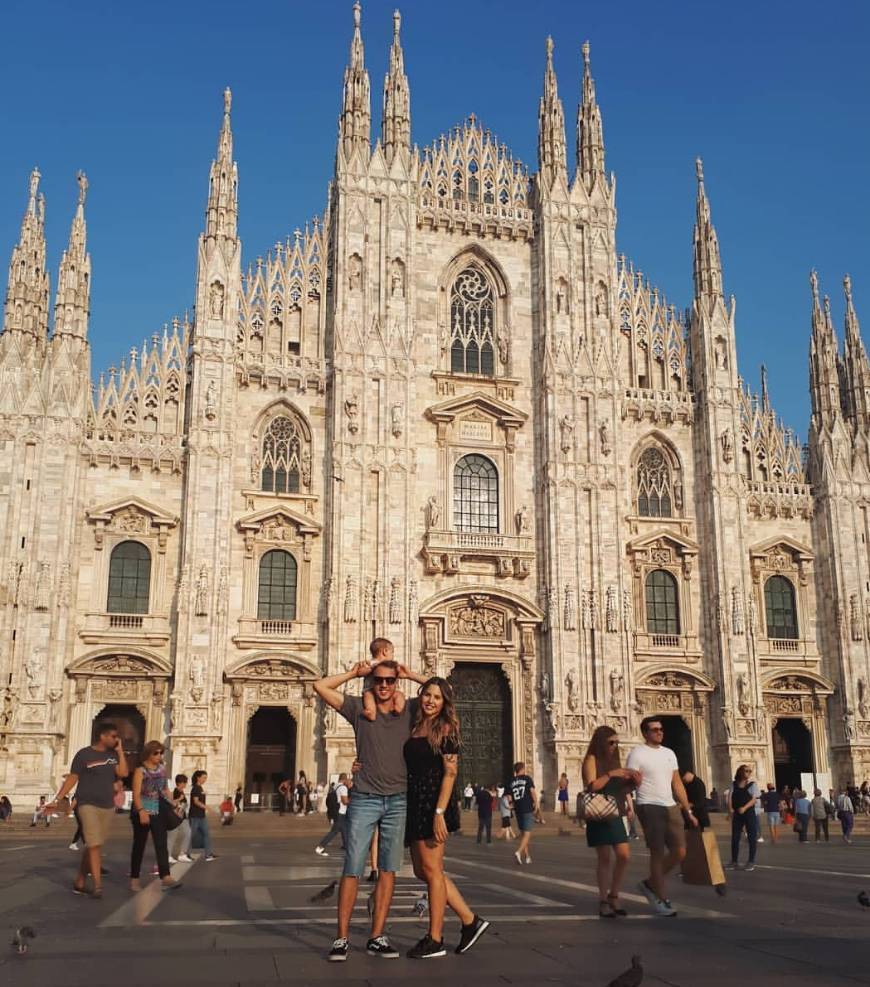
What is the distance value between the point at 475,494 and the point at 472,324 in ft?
19.7

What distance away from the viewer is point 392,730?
7.58 meters

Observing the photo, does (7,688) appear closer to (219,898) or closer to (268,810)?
(268,810)

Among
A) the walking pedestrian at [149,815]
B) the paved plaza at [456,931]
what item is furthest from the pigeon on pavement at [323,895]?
the walking pedestrian at [149,815]

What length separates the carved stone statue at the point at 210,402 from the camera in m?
33.2

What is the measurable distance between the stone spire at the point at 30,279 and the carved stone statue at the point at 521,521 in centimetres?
1561

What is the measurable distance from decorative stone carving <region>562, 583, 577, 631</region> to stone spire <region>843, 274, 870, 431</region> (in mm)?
12846

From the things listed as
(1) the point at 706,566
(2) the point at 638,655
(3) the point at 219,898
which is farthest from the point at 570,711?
(3) the point at 219,898

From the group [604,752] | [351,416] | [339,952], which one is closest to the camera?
[339,952]

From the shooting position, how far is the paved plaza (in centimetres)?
648

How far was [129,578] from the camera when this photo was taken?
3253 centimetres

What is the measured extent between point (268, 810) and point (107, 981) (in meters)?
27.0

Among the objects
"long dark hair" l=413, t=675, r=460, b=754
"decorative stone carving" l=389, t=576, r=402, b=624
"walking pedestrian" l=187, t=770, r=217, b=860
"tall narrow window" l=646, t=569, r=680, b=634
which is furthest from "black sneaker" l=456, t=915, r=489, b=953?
"tall narrow window" l=646, t=569, r=680, b=634

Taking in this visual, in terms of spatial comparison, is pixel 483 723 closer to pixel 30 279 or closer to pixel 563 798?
pixel 563 798

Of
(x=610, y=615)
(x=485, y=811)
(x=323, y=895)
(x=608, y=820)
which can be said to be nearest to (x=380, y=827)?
(x=608, y=820)
